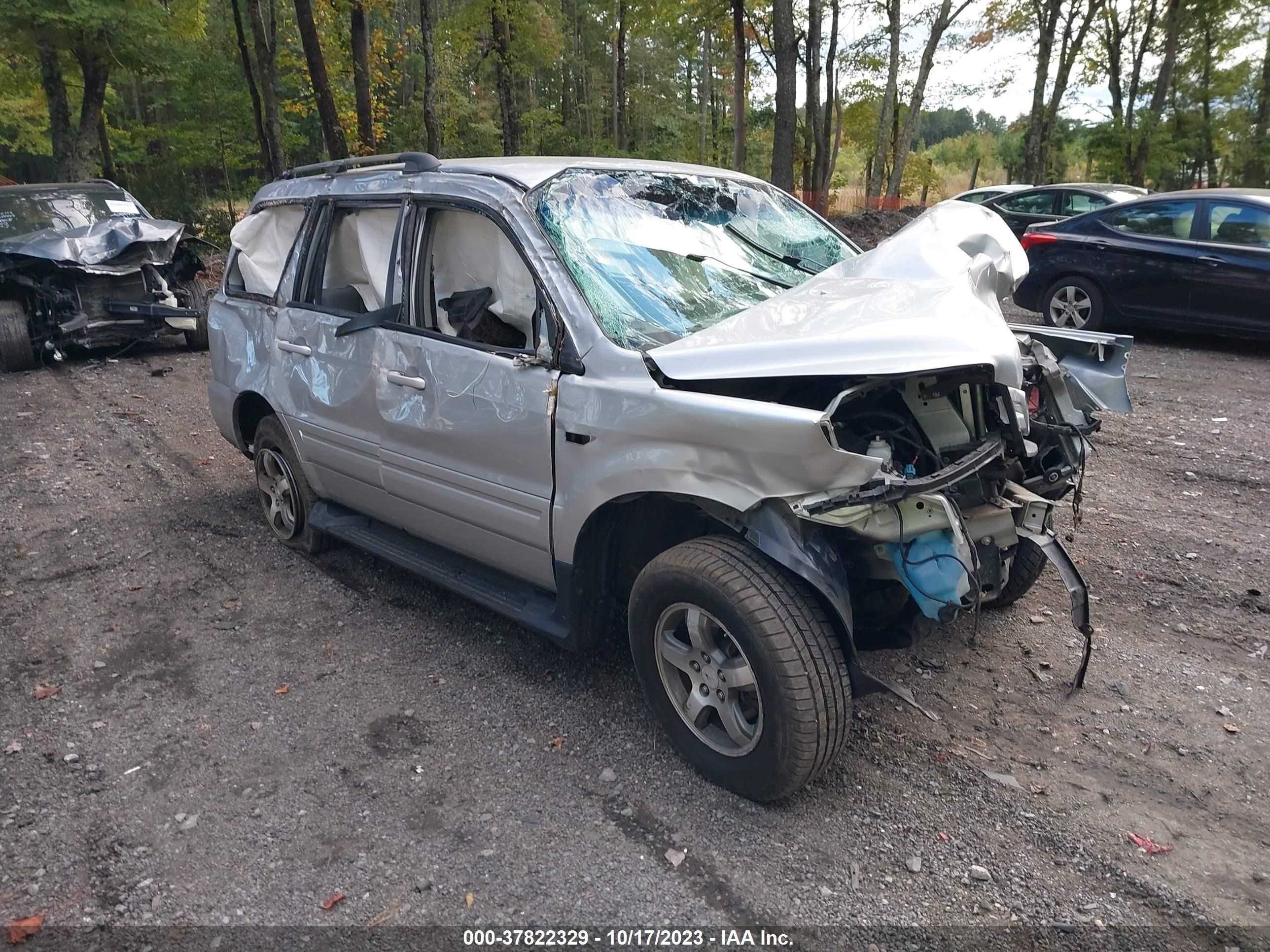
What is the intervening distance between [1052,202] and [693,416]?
523 inches

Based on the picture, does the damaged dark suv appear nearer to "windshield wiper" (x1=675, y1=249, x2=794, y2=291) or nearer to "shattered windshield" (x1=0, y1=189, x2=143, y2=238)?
"shattered windshield" (x1=0, y1=189, x2=143, y2=238)

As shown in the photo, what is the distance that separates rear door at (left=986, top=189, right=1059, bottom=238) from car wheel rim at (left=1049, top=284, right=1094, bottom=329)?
13.3 ft

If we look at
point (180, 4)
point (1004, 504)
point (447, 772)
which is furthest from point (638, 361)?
point (180, 4)

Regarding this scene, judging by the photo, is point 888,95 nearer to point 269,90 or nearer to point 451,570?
point 269,90

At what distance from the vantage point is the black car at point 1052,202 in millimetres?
12977

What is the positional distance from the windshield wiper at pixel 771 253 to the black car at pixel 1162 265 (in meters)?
5.52

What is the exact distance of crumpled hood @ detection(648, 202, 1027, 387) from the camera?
278 centimetres

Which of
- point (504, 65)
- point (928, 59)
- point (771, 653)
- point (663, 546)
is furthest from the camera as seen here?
point (928, 59)

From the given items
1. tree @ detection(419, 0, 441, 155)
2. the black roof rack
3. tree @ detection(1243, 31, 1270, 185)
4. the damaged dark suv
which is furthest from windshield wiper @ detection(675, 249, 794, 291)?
tree @ detection(1243, 31, 1270, 185)

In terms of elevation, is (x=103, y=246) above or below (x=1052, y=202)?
below

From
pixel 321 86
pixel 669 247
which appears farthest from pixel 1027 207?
pixel 669 247

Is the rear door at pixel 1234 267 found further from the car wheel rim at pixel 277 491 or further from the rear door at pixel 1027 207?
the car wheel rim at pixel 277 491

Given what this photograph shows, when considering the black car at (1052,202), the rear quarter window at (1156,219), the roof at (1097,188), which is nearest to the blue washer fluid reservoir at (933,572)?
the rear quarter window at (1156,219)

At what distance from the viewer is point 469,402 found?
3574 millimetres
